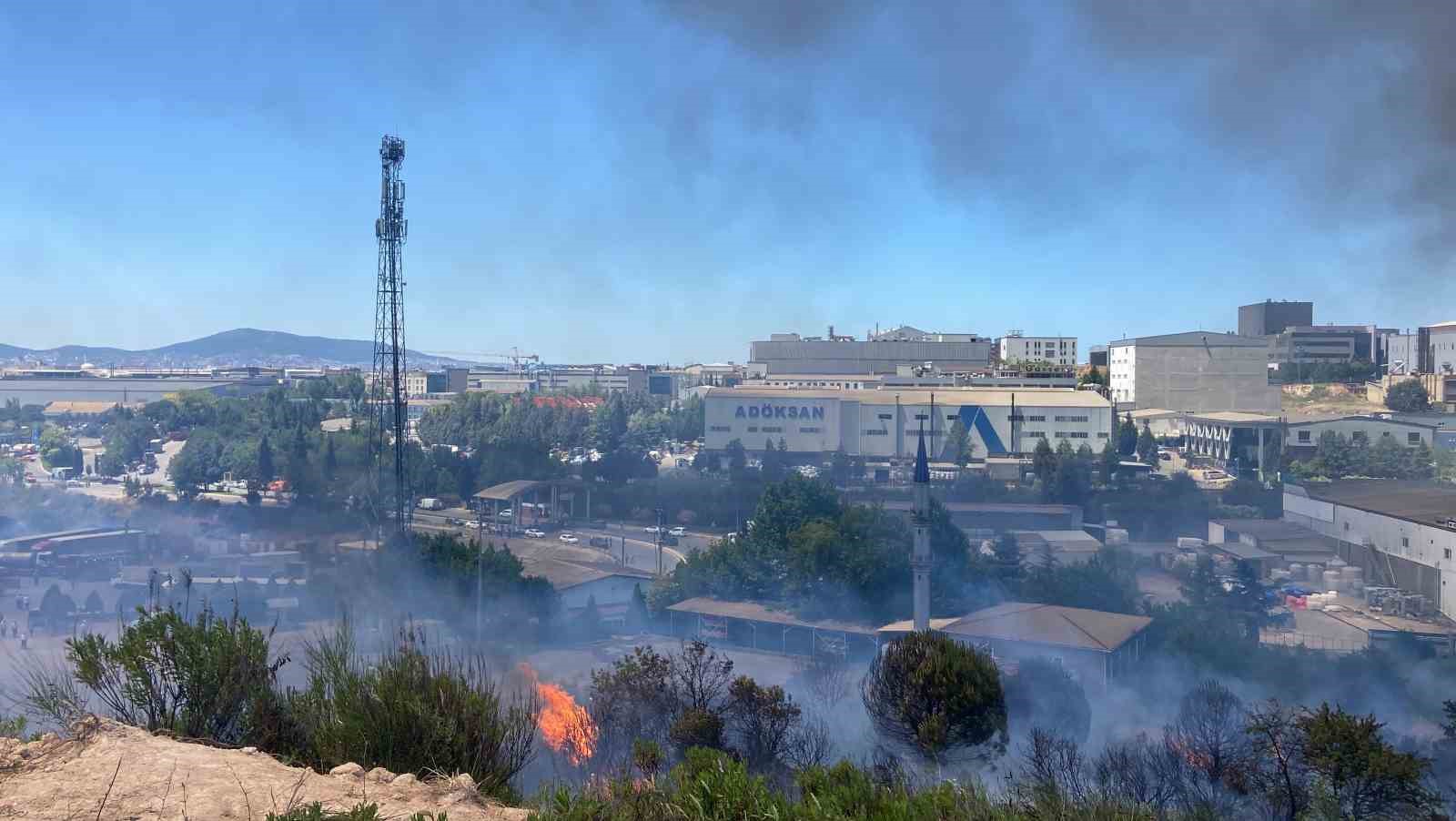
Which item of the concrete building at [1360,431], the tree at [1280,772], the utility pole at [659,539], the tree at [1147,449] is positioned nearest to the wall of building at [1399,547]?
the concrete building at [1360,431]

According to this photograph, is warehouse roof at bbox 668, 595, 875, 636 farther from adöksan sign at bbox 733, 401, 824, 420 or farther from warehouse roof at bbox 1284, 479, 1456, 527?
adöksan sign at bbox 733, 401, 824, 420

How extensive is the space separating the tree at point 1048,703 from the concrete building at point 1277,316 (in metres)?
31.4

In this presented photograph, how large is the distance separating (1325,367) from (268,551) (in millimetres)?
25378

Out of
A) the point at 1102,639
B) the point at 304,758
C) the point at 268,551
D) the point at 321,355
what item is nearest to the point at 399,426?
the point at 268,551

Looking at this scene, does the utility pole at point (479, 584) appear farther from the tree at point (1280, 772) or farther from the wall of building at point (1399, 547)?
the wall of building at point (1399, 547)

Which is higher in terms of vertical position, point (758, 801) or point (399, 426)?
point (399, 426)

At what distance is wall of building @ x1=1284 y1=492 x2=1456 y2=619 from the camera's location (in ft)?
36.9

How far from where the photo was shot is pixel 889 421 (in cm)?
2134

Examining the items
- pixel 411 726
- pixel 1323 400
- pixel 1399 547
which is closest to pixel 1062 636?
pixel 1399 547

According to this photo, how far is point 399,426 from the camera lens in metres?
10.9

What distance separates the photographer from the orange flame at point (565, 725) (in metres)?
6.04

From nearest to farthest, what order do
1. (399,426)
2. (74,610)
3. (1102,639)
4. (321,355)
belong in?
(1102,639) < (74,610) < (399,426) < (321,355)

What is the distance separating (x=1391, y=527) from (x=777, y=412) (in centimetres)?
1120

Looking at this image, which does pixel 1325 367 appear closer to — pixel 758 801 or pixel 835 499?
pixel 835 499
